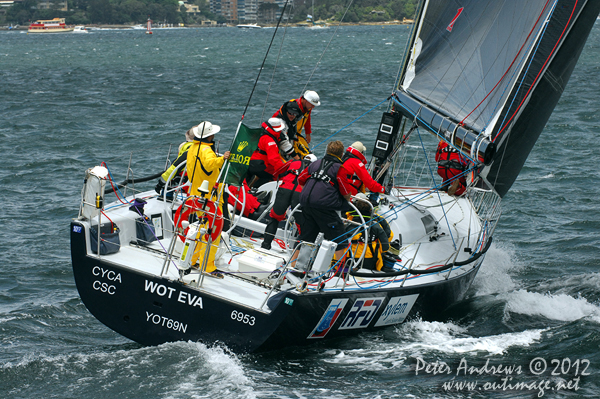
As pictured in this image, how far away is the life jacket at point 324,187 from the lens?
6.70 m

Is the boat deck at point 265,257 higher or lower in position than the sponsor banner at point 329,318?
higher

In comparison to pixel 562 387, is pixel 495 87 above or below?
above

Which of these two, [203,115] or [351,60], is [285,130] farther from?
[351,60]

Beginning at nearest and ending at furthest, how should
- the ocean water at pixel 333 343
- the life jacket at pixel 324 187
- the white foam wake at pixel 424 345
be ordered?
the ocean water at pixel 333 343, the life jacket at pixel 324 187, the white foam wake at pixel 424 345

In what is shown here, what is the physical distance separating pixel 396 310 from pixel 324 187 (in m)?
1.64

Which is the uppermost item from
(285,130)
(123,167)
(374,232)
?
(285,130)

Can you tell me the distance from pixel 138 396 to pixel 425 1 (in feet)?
19.7

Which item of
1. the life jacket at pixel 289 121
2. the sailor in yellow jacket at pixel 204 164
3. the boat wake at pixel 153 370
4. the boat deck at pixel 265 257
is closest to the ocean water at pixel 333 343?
the boat wake at pixel 153 370

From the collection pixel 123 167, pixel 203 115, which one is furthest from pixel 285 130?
pixel 203 115

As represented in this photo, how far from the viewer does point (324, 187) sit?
22.0 ft

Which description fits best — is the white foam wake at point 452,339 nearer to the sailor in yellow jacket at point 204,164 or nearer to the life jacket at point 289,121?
the sailor in yellow jacket at point 204,164

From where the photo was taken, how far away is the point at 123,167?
16.5 m

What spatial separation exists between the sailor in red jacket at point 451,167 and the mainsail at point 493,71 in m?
1.26

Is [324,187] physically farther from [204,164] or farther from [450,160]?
A: [450,160]
